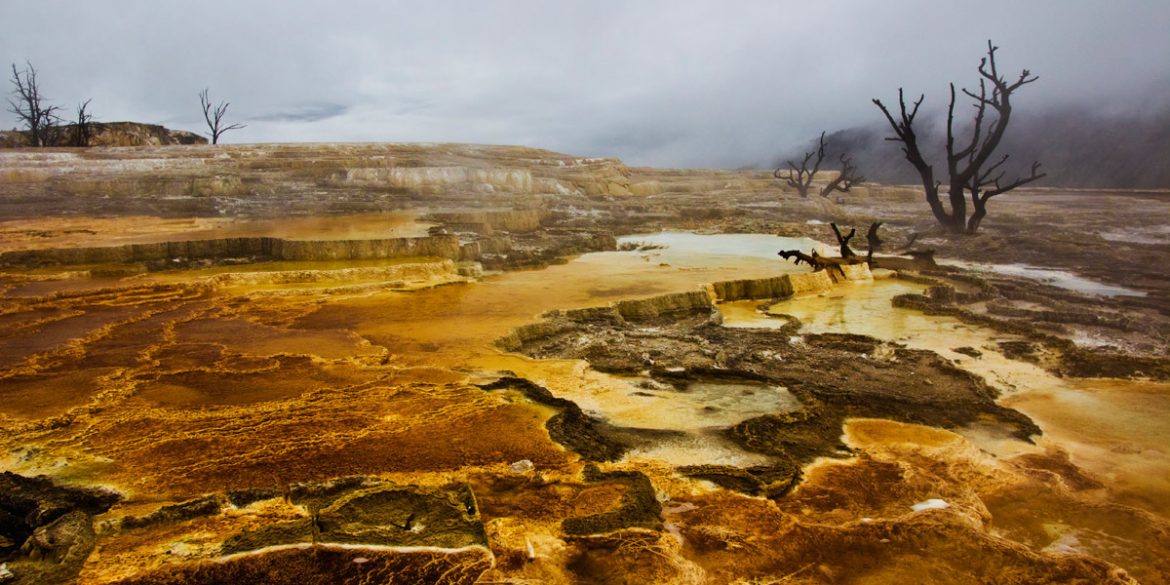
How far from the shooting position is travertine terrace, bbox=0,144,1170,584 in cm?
268

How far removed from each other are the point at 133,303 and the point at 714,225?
561 inches

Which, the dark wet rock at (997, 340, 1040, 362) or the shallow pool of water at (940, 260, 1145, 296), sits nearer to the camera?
the dark wet rock at (997, 340, 1040, 362)

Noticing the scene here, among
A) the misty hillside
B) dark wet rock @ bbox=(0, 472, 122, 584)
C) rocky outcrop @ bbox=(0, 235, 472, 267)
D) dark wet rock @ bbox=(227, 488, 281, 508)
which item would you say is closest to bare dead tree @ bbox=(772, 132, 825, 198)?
the misty hillside

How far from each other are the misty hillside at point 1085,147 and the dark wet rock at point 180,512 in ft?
154

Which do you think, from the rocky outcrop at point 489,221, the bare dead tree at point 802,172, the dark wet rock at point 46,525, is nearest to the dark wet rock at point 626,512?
the dark wet rock at point 46,525

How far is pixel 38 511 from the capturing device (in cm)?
279

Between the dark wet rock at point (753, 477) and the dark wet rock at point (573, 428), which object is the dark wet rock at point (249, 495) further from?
the dark wet rock at point (753, 477)

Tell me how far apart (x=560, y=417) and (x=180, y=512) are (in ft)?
6.88

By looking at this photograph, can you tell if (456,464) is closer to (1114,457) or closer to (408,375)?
(408,375)

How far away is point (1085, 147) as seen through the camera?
41875mm

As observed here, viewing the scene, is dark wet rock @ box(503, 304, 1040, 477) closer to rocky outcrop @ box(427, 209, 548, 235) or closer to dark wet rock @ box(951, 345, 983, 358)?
dark wet rock @ box(951, 345, 983, 358)

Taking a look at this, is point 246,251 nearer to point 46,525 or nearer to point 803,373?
point 46,525

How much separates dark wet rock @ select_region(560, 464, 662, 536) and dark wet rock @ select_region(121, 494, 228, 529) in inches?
61.1

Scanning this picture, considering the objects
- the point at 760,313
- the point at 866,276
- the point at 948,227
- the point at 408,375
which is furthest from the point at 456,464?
the point at 948,227
